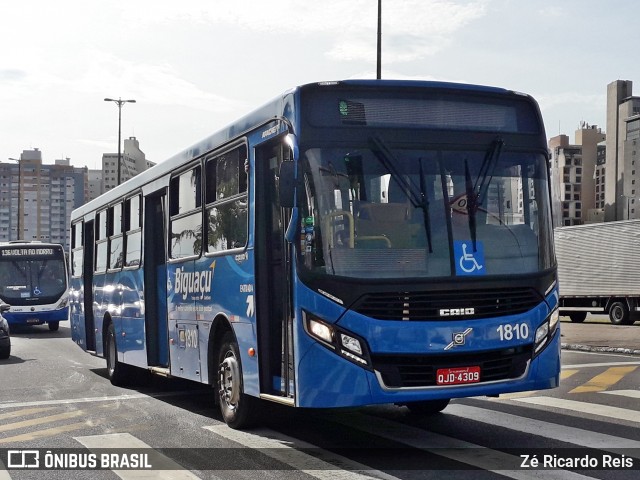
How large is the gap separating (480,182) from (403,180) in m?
Answer: 0.70

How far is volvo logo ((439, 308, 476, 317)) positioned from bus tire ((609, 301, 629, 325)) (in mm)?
25766

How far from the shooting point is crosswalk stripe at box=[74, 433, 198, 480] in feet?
24.4

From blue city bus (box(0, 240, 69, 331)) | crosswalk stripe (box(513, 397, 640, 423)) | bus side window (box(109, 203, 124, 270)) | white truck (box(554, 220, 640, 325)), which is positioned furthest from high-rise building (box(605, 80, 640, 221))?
crosswalk stripe (box(513, 397, 640, 423))

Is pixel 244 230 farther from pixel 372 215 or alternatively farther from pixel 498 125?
pixel 498 125

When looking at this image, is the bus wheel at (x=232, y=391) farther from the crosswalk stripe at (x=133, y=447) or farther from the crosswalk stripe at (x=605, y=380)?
the crosswalk stripe at (x=605, y=380)

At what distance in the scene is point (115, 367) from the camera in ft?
49.6

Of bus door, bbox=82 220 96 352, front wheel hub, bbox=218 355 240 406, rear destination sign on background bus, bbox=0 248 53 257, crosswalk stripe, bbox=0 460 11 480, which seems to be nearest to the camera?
crosswalk stripe, bbox=0 460 11 480

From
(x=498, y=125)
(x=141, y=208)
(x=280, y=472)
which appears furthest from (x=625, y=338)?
(x=280, y=472)

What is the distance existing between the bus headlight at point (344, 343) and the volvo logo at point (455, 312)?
0.68m

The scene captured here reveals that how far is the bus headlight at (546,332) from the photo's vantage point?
830cm

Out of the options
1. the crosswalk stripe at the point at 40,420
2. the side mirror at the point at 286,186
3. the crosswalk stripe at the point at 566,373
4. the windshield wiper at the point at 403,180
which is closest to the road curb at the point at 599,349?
the crosswalk stripe at the point at 566,373

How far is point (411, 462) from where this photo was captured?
780 centimetres

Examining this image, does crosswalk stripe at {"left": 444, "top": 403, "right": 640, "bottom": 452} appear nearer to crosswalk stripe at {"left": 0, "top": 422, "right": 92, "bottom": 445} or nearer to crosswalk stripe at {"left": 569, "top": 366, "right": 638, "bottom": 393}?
crosswalk stripe at {"left": 569, "top": 366, "right": 638, "bottom": 393}

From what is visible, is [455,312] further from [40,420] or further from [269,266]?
[40,420]
